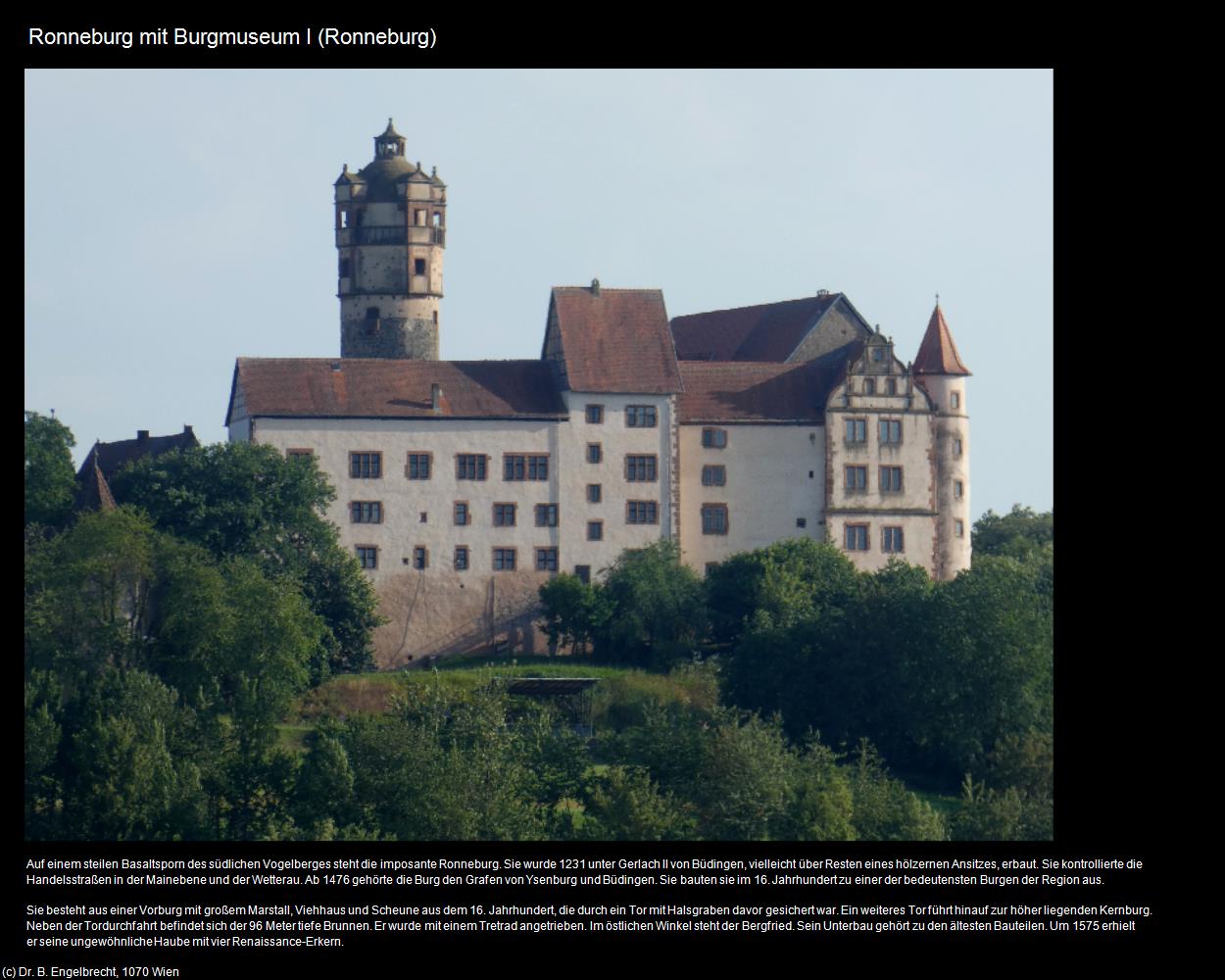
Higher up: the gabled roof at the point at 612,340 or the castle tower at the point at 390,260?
the castle tower at the point at 390,260

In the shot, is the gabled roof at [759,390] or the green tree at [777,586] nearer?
the green tree at [777,586]

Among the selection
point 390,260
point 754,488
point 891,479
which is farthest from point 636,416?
point 390,260

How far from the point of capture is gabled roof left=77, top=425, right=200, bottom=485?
91.9 meters

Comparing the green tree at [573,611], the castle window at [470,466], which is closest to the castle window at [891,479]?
the green tree at [573,611]

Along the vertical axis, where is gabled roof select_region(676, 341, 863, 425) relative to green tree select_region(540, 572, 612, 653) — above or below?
above

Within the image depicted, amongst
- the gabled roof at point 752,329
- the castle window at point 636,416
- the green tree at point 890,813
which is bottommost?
the green tree at point 890,813

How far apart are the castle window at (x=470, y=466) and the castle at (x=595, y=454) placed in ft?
0.21

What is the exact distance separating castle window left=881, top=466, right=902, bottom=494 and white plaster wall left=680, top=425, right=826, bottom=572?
1887mm

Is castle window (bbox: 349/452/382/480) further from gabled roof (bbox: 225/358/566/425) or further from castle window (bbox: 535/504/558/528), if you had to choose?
castle window (bbox: 535/504/558/528)

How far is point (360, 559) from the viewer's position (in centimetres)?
8306

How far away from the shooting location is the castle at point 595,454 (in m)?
83.8

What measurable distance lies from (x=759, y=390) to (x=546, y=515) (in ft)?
→ 26.3

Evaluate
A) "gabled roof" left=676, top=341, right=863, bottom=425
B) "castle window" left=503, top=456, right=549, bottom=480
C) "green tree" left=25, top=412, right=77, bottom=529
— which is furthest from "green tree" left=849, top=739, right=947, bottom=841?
"green tree" left=25, top=412, right=77, bottom=529

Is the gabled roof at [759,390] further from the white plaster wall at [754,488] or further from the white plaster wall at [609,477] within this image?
the white plaster wall at [609,477]
